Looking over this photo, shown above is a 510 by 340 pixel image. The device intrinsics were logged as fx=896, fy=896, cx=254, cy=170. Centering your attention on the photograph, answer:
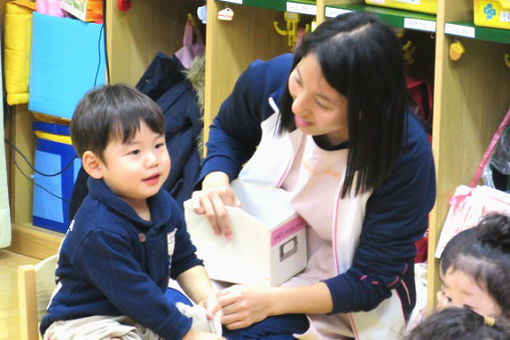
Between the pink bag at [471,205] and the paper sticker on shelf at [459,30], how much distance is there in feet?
1.12

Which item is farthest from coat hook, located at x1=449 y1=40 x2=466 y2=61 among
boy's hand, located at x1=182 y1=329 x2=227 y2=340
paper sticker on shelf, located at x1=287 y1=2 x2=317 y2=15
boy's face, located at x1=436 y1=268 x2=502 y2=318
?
boy's hand, located at x1=182 y1=329 x2=227 y2=340

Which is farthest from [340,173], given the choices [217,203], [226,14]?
[226,14]

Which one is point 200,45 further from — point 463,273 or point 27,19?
point 463,273

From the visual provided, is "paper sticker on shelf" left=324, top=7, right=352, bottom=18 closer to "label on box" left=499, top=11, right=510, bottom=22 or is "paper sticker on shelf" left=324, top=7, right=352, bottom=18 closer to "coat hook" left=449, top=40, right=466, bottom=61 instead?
"coat hook" left=449, top=40, right=466, bottom=61

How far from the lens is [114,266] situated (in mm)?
1512

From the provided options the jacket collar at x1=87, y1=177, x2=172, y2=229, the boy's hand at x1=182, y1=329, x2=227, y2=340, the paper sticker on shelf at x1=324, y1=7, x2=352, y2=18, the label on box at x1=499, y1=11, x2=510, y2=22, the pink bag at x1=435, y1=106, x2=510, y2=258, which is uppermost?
the label on box at x1=499, y1=11, x2=510, y2=22

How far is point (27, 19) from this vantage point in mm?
3395

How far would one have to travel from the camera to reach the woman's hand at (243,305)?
5.62 ft

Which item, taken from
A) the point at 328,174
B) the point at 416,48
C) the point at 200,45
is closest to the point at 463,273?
the point at 328,174

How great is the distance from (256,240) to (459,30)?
97 cm

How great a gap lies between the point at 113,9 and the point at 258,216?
1.52 m

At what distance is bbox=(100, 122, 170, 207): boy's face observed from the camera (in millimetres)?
1558

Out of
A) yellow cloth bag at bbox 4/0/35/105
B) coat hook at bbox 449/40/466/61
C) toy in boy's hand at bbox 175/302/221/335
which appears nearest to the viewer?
toy in boy's hand at bbox 175/302/221/335

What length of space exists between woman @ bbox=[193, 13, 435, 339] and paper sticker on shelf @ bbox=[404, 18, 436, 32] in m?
0.66
